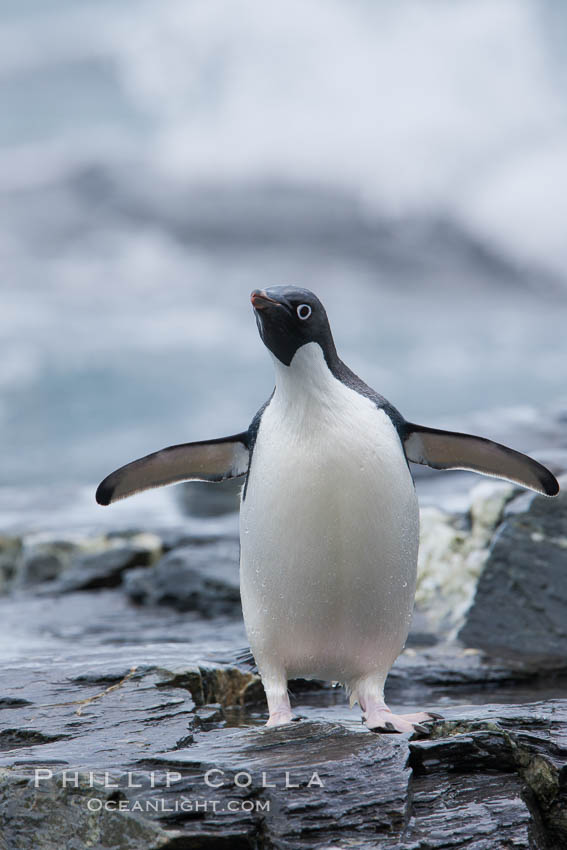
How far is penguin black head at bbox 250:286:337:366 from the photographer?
11.6 feet

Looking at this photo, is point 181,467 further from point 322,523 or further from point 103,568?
point 103,568

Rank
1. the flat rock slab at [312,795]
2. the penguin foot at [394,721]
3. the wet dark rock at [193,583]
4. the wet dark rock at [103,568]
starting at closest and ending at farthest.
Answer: the flat rock slab at [312,795] < the penguin foot at [394,721] < the wet dark rock at [193,583] < the wet dark rock at [103,568]

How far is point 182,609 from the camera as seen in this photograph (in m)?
9.58

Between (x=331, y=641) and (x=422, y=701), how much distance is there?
1.50m

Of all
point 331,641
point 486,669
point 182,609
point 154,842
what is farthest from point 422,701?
point 182,609

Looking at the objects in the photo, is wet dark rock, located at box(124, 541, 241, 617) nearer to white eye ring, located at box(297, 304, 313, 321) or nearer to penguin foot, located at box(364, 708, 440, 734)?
penguin foot, located at box(364, 708, 440, 734)

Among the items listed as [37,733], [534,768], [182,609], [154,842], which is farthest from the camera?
[182,609]

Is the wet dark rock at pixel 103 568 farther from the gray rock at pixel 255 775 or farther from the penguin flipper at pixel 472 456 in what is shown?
the penguin flipper at pixel 472 456

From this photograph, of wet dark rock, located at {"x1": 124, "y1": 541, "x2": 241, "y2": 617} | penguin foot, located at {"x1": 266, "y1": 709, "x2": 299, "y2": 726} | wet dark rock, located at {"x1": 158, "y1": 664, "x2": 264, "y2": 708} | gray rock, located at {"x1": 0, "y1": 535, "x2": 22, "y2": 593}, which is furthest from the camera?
gray rock, located at {"x1": 0, "y1": 535, "x2": 22, "y2": 593}

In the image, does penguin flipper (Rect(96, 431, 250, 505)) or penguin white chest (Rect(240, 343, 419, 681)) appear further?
penguin flipper (Rect(96, 431, 250, 505))

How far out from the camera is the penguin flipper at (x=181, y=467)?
4242 millimetres

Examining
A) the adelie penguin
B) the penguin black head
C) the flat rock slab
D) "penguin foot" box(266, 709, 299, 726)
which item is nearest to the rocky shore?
the flat rock slab

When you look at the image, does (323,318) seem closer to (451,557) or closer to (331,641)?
(331,641)

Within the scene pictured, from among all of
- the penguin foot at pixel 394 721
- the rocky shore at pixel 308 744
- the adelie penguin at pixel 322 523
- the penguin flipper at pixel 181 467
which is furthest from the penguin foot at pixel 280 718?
the penguin flipper at pixel 181 467
